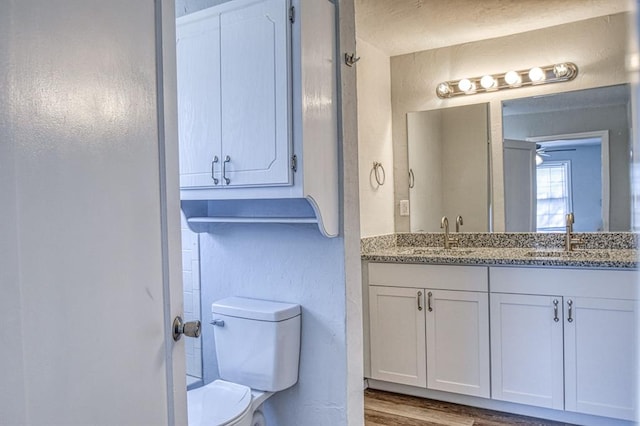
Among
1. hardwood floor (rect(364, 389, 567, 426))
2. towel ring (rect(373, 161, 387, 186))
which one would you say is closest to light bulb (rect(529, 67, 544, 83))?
towel ring (rect(373, 161, 387, 186))

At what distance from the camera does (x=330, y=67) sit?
6.33 feet

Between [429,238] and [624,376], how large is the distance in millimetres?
1392

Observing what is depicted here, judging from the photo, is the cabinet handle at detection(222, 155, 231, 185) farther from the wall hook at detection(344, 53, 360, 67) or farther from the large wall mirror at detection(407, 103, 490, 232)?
the large wall mirror at detection(407, 103, 490, 232)

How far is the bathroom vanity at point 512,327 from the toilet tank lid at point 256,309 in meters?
0.97

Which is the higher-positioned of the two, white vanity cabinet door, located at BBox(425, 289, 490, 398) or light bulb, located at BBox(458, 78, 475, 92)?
light bulb, located at BBox(458, 78, 475, 92)

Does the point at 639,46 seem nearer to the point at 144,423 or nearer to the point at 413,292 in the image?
the point at 144,423

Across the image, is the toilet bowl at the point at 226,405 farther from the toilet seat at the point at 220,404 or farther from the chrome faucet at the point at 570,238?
the chrome faucet at the point at 570,238

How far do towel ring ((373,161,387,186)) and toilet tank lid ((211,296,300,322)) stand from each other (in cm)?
143

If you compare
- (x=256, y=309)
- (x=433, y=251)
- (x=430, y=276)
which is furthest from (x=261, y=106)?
(x=433, y=251)

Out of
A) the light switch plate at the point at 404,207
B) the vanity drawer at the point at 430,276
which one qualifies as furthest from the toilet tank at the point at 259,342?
the light switch plate at the point at 404,207

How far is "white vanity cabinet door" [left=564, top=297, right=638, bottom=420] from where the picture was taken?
229 centimetres

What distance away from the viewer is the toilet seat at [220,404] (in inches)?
67.4

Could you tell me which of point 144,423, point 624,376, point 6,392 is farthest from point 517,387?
point 6,392

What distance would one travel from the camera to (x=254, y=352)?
6.63 ft
